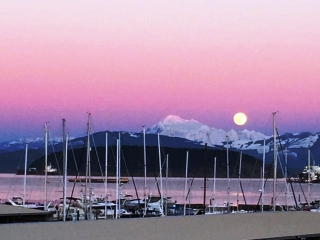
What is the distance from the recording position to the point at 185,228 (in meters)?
19.8

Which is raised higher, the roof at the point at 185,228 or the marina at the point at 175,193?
the marina at the point at 175,193

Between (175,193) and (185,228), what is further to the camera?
(175,193)

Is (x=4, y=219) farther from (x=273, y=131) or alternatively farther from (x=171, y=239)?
(x=273, y=131)

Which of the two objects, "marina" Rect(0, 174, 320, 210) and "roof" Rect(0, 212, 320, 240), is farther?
"marina" Rect(0, 174, 320, 210)

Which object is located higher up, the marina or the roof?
the marina

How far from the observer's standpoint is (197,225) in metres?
20.0

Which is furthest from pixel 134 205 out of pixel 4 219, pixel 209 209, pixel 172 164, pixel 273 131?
pixel 172 164

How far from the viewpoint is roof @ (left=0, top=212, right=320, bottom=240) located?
17.5 meters

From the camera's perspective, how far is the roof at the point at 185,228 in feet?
57.3

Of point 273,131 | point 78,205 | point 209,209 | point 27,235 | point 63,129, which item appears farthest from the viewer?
point 209,209

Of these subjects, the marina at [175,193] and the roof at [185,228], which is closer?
the roof at [185,228]

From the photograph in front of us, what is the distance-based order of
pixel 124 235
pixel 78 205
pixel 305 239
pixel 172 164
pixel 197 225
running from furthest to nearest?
1. pixel 172 164
2. pixel 78 205
3. pixel 305 239
4. pixel 197 225
5. pixel 124 235

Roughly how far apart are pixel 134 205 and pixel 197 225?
37606 mm

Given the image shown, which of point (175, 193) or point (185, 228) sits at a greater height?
→ point (175, 193)
